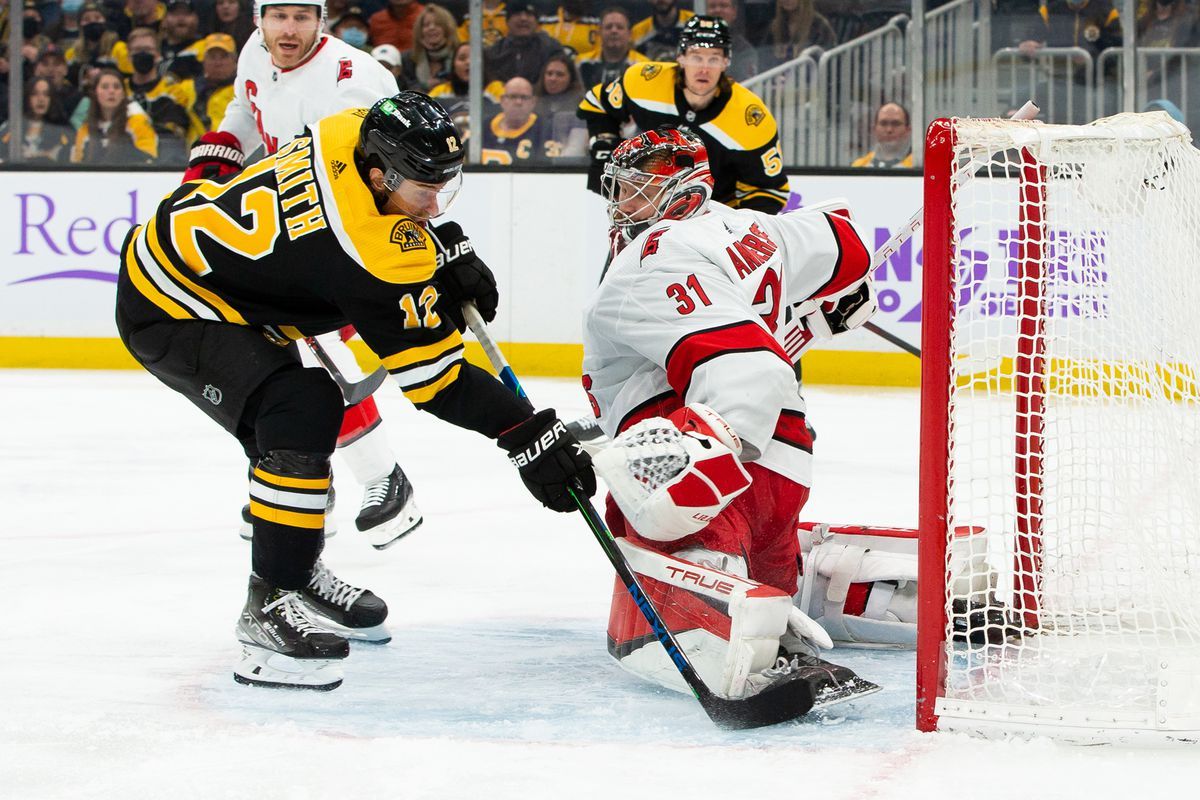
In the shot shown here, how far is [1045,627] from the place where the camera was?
2.18 m

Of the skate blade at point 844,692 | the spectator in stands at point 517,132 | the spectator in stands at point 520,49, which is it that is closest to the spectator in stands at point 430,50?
the spectator in stands at point 520,49

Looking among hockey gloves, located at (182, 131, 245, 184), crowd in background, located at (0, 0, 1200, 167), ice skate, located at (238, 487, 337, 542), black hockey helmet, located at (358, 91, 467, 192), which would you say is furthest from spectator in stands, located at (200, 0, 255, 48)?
black hockey helmet, located at (358, 91, 467, 192)

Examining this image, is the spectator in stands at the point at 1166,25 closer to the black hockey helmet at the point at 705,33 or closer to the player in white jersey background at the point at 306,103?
the black hockey helmet at the point at 705,33

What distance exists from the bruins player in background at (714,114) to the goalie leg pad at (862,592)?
1932mm

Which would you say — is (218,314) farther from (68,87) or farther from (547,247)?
(68,87)

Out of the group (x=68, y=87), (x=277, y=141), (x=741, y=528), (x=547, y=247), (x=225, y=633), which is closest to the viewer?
(x=741, y=528)

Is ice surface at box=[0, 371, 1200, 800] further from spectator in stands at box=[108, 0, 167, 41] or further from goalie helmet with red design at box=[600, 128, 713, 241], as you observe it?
spectator in stands at box=[108, 0, 167, 41]

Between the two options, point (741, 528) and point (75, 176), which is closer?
point (741, 528)

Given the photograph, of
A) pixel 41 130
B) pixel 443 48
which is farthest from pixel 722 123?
pixel 41 130

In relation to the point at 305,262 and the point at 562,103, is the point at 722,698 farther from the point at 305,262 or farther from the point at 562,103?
the point at 562,103

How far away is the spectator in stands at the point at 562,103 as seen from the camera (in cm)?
635

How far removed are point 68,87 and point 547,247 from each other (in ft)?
7.57

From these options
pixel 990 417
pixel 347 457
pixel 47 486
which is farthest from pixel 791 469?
pixel 47 486

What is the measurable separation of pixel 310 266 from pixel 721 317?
542mm
